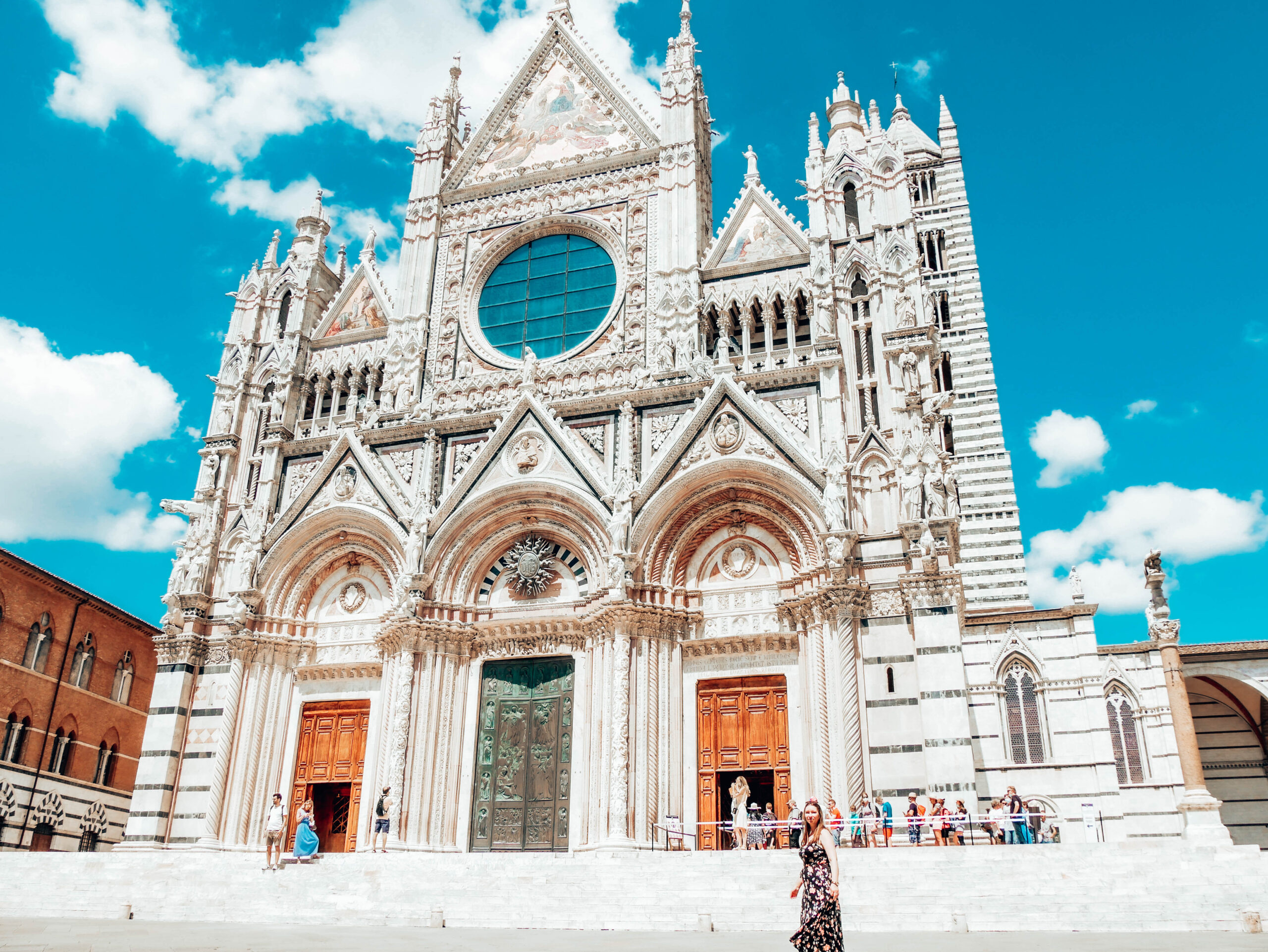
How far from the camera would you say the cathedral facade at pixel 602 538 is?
20234 mm

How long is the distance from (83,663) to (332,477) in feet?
33.9

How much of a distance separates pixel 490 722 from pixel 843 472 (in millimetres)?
9267

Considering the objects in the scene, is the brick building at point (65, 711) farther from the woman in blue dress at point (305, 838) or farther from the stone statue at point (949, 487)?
the stone statue at point (949, 487)

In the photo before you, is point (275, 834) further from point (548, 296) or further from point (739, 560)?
point (548, 296)

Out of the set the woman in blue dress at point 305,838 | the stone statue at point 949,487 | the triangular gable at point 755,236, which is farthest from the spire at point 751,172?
the woman in blue dress at point 305,838

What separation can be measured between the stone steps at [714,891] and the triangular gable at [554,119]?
1885cm

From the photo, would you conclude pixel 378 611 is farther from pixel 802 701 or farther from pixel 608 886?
pixel 608 886

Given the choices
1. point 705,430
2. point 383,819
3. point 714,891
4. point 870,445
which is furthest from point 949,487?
point 383,819

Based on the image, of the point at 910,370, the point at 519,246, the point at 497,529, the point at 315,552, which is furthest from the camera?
the point at 519,246

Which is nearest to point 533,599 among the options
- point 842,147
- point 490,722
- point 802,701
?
point 490,722

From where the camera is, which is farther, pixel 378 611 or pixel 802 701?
pixel 378 611

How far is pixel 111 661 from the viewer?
30.2 m

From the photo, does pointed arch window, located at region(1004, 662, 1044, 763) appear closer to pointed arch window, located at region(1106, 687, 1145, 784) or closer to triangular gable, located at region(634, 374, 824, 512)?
pointed arch window, located at region(1106, 687, 1145, 784)

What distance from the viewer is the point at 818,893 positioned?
792 cm
